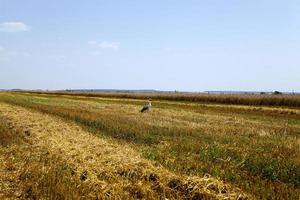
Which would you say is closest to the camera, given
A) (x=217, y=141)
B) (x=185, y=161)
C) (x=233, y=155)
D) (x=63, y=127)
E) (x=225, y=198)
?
(x=225, y=198)

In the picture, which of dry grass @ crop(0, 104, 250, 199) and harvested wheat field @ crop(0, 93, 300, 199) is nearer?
dry grass @ crop(0, 104, 250, 199)

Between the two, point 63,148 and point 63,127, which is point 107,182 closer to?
point 63,148

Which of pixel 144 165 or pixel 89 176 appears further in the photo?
pixel 144 165

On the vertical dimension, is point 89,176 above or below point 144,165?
below

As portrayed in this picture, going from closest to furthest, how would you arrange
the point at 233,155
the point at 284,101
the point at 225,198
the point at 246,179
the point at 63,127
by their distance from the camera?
the point at 225,198, the point at 246,179, the point at 233,155, the point at 63,127, the point at 284,101

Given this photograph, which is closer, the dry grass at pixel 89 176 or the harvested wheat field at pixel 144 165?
the dry grass at pixel 89 176

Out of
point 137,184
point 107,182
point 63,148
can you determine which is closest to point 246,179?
point 137,184

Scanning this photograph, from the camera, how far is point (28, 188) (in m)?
7.90

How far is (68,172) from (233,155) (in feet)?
15.4

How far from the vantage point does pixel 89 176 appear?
8781 millimetres

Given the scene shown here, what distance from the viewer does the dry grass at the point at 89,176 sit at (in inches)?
299

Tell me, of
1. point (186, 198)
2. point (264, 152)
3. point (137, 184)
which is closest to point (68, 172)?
point (137, 184)

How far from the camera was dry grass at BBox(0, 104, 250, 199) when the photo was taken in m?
7.60

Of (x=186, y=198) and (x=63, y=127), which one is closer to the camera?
(x=186, y=198)
